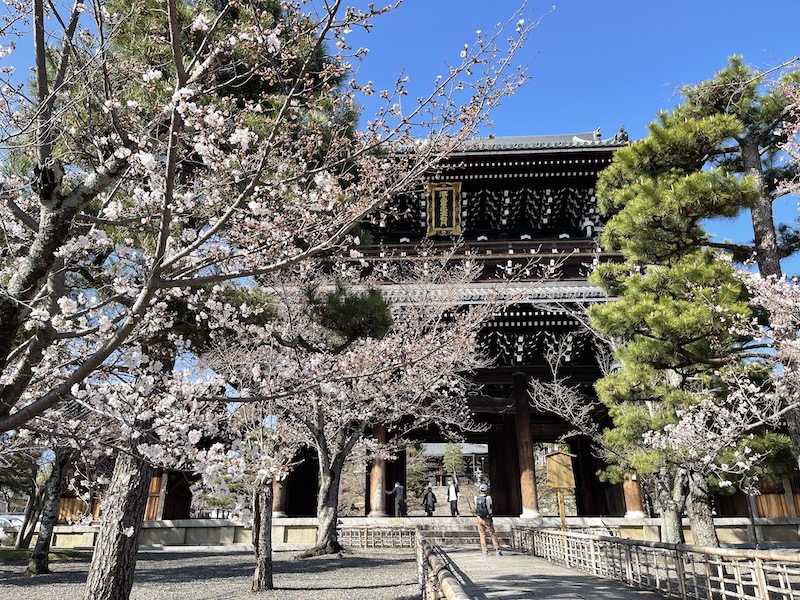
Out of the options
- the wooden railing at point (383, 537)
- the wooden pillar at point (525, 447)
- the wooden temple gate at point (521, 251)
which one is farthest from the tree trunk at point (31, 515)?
the wooden pillar at point (525, 447)

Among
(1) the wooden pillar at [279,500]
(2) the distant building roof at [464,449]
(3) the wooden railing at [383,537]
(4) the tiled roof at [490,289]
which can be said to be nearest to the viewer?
(4) the tiled roof at [490,289]

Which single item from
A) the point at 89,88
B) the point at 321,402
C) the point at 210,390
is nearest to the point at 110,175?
the point at 89,88

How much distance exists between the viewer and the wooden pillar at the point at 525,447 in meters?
13.9

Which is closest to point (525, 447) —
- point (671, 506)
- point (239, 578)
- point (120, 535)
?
point (671, 506)

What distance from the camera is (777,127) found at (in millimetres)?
8812

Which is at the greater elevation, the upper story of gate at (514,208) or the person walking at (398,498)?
the upper story of gate at (514,208)

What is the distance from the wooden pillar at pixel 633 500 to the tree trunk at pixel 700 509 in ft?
15.2

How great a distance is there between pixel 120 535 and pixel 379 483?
961cm

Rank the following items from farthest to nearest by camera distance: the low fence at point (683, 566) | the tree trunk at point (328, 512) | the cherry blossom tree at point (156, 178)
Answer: the tree trunk at point (328, 512), the low fence at point (683, 566), the cherry blossom tree at point (156, 178)

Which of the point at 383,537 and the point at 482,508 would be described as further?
the point at 383,537

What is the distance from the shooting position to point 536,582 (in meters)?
7.69

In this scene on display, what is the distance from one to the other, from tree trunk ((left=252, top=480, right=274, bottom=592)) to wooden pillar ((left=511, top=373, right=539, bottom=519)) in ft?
24.7

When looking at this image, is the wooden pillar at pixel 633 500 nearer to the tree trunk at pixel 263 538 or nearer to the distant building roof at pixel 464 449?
the tree trunk at pixel 263 538

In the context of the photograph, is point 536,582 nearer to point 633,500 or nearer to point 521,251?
point 633,500
